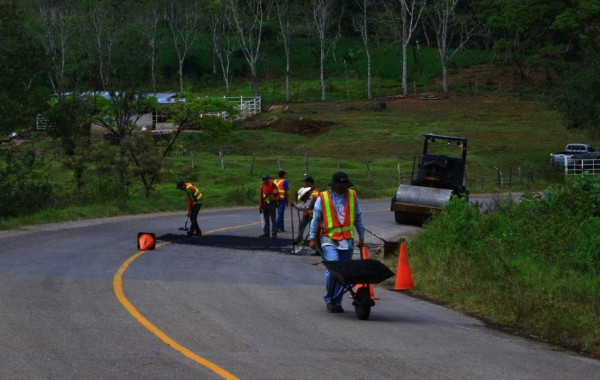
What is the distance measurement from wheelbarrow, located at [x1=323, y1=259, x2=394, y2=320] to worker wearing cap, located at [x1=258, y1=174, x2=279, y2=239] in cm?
1337

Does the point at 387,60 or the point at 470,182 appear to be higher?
the point at 387,60

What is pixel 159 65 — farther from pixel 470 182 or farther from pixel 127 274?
pixel 127 274

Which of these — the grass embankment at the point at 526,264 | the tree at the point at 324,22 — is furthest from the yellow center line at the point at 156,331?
the tree at the point at 324,22

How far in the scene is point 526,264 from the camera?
16453 mm

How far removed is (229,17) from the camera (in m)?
96.9

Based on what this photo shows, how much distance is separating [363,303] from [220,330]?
2.15m

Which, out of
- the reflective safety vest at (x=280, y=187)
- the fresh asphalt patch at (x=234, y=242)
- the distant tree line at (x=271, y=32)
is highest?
the distant tree line at (x=271, y=32)

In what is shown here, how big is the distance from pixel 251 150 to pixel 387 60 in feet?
142

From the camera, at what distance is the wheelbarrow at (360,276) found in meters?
12.5

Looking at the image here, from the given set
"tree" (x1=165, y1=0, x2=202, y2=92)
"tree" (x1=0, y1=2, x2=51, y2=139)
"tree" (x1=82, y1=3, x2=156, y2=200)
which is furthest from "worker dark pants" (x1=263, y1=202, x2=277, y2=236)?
"tree" (x1=165, y1=0, x2=202, y2=92)

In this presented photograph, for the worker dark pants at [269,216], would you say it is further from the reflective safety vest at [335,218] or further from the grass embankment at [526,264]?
the reflective safety vest at [335,218]

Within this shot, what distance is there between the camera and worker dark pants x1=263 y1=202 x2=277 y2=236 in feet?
86.9

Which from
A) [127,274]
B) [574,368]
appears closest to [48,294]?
[127,274]

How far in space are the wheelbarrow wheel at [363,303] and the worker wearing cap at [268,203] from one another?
13550 mm
